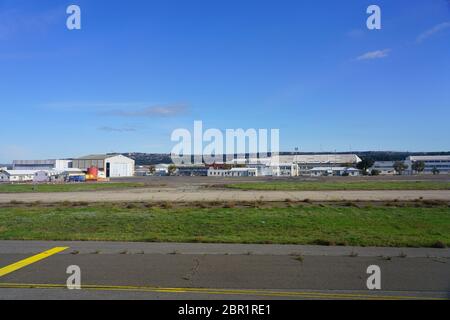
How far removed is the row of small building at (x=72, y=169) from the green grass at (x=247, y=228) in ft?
294

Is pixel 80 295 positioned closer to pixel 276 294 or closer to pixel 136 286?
pixel 136 286

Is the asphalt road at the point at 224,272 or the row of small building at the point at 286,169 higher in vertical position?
the row of small building at the point at 286,169

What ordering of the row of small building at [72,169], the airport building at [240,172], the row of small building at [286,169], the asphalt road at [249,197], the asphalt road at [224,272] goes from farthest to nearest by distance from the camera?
the row of small building at [286,169] → the airport building at [240,172] → the row of small building at [72,169] → the asphalt road at [249,197] → the asphalt road at [224,272]

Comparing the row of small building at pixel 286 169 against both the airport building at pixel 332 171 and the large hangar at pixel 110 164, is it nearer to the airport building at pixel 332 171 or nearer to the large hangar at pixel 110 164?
Answer: the airport building at pixel 332 171

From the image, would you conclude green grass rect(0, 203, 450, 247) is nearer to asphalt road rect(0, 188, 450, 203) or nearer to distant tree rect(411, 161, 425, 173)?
asphalt road rect(0, 188, 450, 203)

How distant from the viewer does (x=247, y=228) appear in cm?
1680

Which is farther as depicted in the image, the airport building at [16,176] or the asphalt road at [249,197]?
the airport building at [16,176]

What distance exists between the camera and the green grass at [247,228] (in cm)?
1312

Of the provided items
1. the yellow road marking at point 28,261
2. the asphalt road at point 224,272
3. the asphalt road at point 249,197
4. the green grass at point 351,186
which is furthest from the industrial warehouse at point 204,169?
the asphalt road at point 224,272

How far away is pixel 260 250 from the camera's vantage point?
442 inches

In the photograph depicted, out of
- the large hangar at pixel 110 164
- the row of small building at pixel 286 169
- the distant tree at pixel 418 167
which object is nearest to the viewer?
the large hangar at pixel 110 164

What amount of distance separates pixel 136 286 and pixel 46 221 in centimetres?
1302
